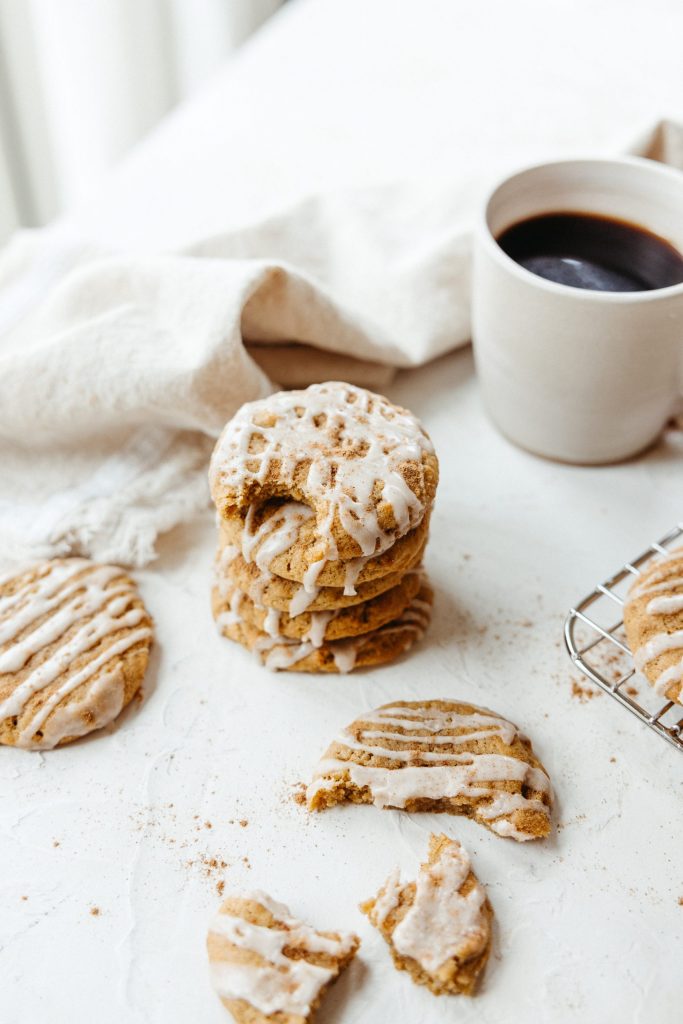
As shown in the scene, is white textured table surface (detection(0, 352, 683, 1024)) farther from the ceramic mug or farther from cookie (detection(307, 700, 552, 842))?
the ceramic mug

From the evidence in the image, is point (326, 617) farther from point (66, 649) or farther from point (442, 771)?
point (66, 649)

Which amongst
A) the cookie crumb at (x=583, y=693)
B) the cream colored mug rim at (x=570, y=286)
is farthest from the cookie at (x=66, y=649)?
the cream colored mug rim at (x=570, y=286)

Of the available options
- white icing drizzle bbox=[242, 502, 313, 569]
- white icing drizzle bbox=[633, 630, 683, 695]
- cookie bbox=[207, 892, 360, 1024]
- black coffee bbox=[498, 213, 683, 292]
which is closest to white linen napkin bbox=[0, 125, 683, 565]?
black coffee bbox=[498, 213, 683, 292]

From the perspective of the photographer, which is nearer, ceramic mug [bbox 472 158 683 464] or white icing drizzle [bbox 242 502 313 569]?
white icing drizzle [bbox 242 502 313 569]

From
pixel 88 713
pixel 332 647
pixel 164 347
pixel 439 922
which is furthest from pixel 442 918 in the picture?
pixel 164 347

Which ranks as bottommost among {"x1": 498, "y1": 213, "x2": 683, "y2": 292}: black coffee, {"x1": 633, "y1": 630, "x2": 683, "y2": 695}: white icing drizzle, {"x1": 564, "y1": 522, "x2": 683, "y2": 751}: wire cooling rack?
{"x1": 564, "y1": 522, "x2": 683, "y2": 751}: wire cooling rack

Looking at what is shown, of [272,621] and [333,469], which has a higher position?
[333,469]

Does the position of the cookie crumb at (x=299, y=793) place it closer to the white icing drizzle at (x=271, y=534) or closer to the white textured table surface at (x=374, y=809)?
the white textured table surface at (x=374, y=809)

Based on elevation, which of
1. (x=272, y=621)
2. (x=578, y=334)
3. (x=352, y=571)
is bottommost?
(x=272, y=621)
